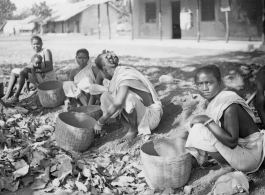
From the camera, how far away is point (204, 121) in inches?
98.7

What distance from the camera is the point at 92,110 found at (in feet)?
13.9

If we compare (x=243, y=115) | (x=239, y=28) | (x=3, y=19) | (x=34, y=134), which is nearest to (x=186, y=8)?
(x=239, y=28)

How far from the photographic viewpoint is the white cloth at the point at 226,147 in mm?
2496

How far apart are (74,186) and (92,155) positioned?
2.73ft

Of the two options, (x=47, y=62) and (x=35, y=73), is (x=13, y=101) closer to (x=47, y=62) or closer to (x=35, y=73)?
(x=35, y=73)

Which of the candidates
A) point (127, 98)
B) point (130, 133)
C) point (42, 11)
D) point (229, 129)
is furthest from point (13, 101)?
point (42, 11)

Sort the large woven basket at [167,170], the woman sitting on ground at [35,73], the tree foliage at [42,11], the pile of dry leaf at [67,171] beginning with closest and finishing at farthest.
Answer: the large woven basket at [167,170]
the pile of dry leaf at [67,171]
the woman sitting on ground at [35,73]
the tree foliage at [42,11]

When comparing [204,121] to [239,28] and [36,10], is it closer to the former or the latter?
[239,28]

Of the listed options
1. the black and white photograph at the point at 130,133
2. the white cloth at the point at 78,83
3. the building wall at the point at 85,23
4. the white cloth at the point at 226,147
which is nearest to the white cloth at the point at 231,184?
the black and white photograph at the point at 130,133

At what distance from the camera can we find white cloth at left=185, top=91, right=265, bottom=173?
250cm

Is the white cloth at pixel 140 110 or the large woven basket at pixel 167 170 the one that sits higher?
the white cloth at pixel 140 110

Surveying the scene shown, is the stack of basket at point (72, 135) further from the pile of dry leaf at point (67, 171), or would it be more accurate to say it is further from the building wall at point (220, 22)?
the building wall at point (220, 22)

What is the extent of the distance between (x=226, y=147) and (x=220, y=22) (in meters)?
12.7

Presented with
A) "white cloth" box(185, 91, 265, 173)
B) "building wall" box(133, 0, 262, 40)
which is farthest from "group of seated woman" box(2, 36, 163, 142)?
"building wall" box(133, 0, 262, 40)
